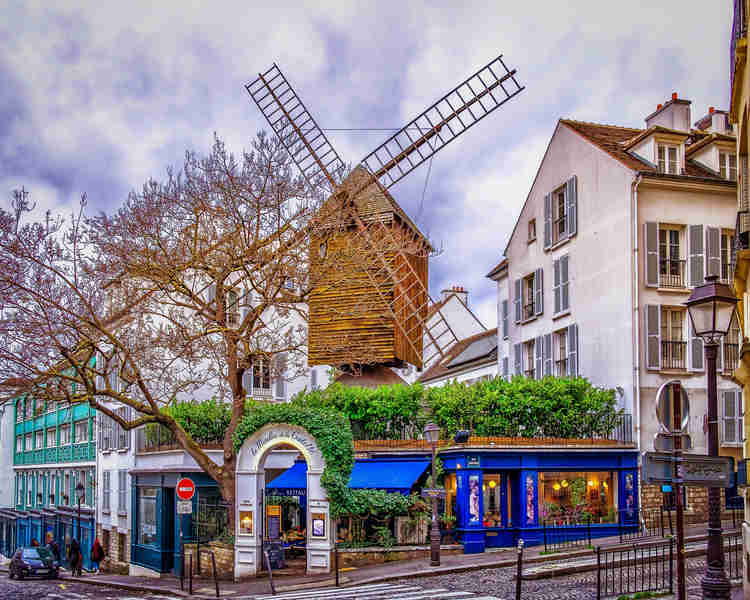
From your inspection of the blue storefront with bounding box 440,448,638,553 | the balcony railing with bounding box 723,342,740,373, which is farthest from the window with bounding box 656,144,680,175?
the blue storefront with bounding box 440,448,638,553

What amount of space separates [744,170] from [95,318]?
16.2m

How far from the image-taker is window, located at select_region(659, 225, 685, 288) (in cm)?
3238

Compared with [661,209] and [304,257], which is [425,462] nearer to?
[304,257]

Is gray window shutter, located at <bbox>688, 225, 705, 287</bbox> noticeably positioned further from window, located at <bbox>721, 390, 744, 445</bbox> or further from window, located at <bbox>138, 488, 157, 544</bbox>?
window, located at <bbox>138, 488, 157, 544</bbox>

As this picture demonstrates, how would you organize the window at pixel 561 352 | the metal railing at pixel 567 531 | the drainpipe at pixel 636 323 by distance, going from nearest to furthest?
the metal railing at pixel 567 531 < the drainpipe at pixel 636 323 < the window at pixel 561 352

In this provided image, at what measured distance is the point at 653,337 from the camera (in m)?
31.7

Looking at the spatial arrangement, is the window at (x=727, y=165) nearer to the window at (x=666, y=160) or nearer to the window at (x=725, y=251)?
the window at (x=666, y=160)

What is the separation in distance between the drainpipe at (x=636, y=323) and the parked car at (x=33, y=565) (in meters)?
24.5

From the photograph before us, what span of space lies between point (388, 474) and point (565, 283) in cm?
1011

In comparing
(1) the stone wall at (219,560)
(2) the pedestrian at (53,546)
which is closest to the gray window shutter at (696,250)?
(1) the stone wall at (219,560)

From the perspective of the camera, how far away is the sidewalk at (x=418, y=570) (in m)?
23.5

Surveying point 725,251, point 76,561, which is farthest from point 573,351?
point 76,561

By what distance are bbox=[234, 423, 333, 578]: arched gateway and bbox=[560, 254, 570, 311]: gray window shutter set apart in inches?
536

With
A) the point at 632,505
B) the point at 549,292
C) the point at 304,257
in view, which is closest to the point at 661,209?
the point at 549,292
